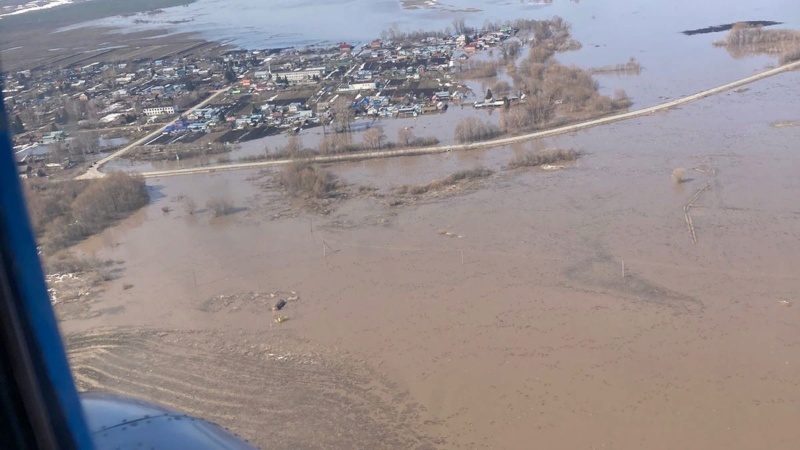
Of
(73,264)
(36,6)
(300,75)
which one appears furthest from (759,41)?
(36,6)

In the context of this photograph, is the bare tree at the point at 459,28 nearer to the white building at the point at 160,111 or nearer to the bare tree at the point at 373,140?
the white building at the point at 160,111

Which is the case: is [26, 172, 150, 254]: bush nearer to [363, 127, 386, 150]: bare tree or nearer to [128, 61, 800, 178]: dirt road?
[128, 61, 800, 178]: dirt road

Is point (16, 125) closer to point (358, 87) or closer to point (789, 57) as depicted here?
point (358, 87)

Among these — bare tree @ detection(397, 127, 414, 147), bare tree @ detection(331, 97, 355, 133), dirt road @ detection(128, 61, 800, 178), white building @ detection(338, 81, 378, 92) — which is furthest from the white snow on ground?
bare tree @ detection(397, 127, 414, 147)

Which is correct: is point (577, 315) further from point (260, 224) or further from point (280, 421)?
point (260, 224)

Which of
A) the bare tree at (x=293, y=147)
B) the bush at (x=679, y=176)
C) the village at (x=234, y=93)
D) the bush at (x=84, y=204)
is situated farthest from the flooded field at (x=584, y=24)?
the bush at (x=84, y=204)
